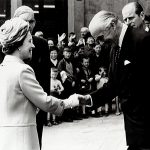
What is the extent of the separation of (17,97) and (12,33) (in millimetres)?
534

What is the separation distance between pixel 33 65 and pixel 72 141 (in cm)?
404

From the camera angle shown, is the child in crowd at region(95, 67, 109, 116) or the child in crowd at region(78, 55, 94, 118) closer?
the child in crowd at region(78, 55, 94, 118)

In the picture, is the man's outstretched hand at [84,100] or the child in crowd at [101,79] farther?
the child in crowd at [101,79]

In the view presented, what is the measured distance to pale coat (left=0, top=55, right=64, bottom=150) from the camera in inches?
175

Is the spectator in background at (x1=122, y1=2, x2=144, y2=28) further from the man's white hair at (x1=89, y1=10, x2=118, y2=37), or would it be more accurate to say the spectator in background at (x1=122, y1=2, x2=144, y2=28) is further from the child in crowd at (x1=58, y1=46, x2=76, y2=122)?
the child in crowd at (x1=58, y1=46, x2=76, y2=122)

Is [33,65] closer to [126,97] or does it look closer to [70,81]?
[126,97]

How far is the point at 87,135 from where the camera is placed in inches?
424

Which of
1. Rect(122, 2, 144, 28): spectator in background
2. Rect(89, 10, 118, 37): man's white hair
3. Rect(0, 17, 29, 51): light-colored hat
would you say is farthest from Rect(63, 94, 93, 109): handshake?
Rect(122, 2, 144, 28): spectator in background

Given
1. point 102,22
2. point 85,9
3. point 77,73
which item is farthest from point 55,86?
point 85,9

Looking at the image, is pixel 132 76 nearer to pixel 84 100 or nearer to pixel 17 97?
pixel 84 100

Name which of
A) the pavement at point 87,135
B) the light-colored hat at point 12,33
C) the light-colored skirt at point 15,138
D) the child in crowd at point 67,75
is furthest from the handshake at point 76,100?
the child in crowd at point 67,75

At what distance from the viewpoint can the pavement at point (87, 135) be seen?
9.58 meters

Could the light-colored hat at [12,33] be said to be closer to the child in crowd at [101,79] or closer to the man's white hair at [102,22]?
the man's white hair at [102,22]

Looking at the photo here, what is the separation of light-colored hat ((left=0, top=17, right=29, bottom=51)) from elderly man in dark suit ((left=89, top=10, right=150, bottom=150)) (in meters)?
0.90
